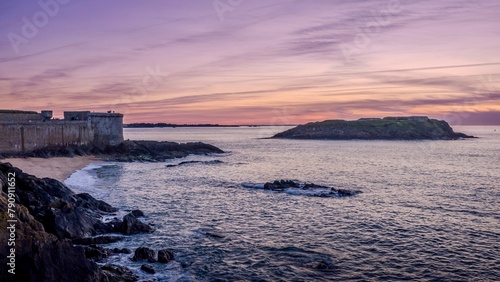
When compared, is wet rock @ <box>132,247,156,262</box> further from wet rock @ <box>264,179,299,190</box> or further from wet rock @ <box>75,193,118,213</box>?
wet rock @ <box>264,179,299,190</box>

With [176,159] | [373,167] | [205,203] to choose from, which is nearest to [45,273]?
[205,203]

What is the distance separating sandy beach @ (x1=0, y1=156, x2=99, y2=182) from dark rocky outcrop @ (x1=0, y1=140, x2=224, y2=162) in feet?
7.37

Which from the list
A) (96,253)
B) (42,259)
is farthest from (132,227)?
(42,259)

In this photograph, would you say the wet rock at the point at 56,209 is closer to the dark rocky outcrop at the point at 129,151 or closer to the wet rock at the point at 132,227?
the wet rock at the point at 132,227

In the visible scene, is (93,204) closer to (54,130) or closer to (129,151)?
(54,130)

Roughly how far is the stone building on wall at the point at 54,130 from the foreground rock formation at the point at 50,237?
3223 cm

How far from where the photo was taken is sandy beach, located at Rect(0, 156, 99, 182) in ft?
146

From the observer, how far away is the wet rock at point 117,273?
53.5 ft

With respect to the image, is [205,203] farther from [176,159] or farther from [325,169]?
[176,159]

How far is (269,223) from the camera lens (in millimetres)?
27688

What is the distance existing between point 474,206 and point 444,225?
8.01 m

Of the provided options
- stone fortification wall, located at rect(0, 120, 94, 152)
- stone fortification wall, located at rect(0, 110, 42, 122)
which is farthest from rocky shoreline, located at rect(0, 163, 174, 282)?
stone fortification wall, located at rect(0, 110, 42, 122)

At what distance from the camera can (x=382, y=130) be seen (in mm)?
170875

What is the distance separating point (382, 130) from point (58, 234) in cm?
16363
